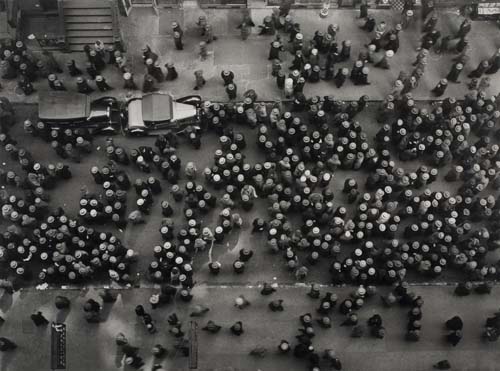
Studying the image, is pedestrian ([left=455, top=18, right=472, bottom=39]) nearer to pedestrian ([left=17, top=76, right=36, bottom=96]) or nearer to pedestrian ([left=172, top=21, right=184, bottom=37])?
pedestrian ([left=172, top=21, right=184, bottom=37])

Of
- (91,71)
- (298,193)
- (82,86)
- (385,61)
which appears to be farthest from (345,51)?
(82,86)

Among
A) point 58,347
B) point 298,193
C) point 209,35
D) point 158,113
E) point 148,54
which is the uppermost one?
point 209,35

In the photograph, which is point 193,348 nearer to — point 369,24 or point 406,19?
point 369,24

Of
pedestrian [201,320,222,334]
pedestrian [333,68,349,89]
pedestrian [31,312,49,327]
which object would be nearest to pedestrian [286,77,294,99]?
pedestrian [333,68,349,89]

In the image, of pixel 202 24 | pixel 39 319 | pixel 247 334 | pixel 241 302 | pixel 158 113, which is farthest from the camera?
pixel 202 24

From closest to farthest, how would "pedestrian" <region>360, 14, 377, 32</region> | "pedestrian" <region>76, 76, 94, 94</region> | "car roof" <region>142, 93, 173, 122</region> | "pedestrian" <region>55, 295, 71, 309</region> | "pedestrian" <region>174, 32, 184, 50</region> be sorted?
"pedestrian" <region>55, 295, 71, 309</region>, "car roof" <region>142, 93, 173, 122</region>, "pedestrian" <region>76, 76, 94, 94</region>, "pedestrian" <region>174, 32, 184, 50</region>, "pedestrian" <region>360, 14, 377, 32</region>

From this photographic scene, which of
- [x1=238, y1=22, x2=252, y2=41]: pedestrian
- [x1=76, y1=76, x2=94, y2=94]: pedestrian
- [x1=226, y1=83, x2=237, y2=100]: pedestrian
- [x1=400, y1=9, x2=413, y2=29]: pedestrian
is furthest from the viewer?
[x1=238, y1=22, x2=252, y2=41]: pedestrian

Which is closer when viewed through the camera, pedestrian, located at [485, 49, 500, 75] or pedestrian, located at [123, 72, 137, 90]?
pedestrian, located at [123, 72, 137, 90]

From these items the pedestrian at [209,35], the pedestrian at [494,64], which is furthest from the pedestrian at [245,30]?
the pedestrian at [494,64]
